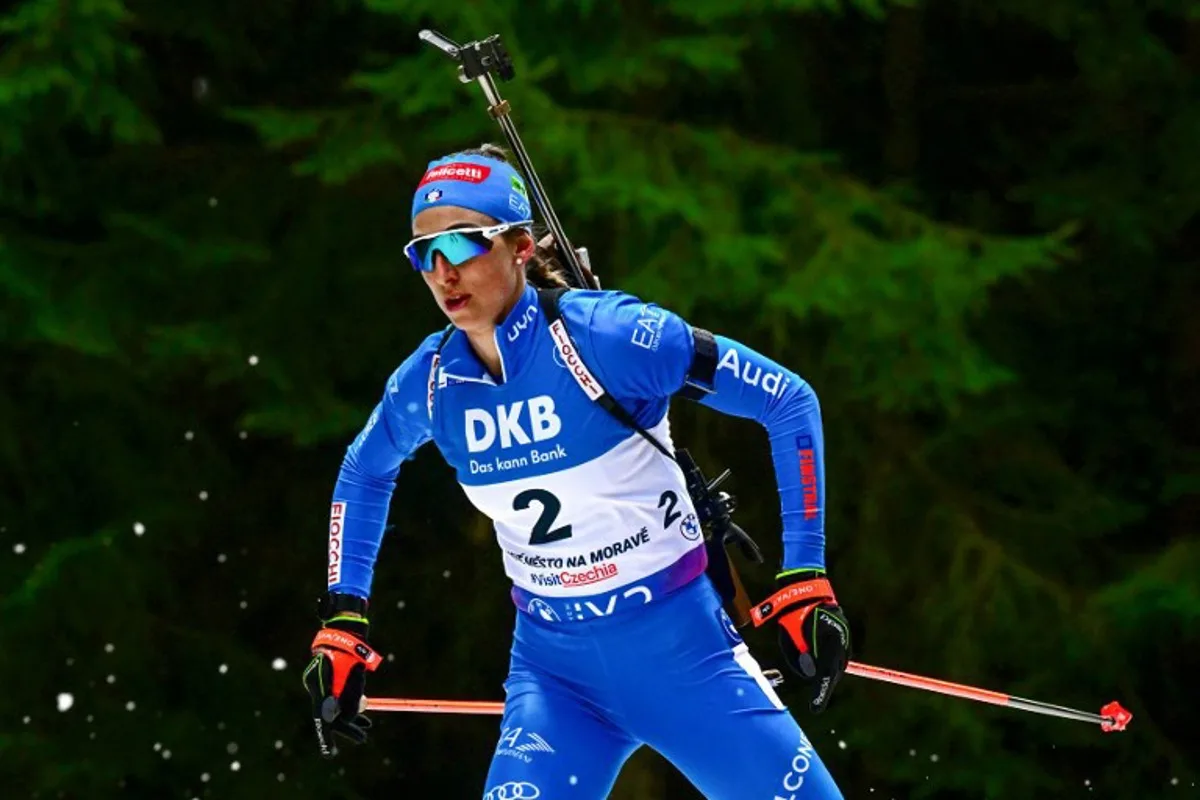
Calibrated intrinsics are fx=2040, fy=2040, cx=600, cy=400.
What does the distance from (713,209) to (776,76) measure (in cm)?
234

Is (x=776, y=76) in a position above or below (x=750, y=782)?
above

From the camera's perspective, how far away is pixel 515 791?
4.36m

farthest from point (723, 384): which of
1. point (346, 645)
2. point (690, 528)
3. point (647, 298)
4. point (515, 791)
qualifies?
point (647, 298)

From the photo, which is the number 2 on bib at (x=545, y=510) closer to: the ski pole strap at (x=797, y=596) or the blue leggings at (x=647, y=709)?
the blue leggings at (x=647, y=709)

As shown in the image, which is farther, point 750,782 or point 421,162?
point 421,162

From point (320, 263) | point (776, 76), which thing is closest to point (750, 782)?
point (320, 263)

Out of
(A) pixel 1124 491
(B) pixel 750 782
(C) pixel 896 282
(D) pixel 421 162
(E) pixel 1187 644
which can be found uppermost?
(D) pixel 421 162

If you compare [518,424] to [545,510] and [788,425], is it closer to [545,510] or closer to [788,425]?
[545,510]

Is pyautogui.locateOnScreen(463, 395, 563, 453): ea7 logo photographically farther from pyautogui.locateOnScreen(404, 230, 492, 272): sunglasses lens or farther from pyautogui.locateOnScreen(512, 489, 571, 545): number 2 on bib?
pyautogui.locateOnScreen(404, 230, 492, 272): sunglasses lens

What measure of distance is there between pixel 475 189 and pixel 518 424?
53 cm

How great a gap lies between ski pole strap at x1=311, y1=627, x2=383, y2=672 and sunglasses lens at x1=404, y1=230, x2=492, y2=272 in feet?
3.06

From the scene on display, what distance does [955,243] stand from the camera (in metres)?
8.51

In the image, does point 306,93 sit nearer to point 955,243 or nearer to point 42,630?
point 42,630

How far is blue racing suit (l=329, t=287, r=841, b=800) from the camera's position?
440 centimetres
